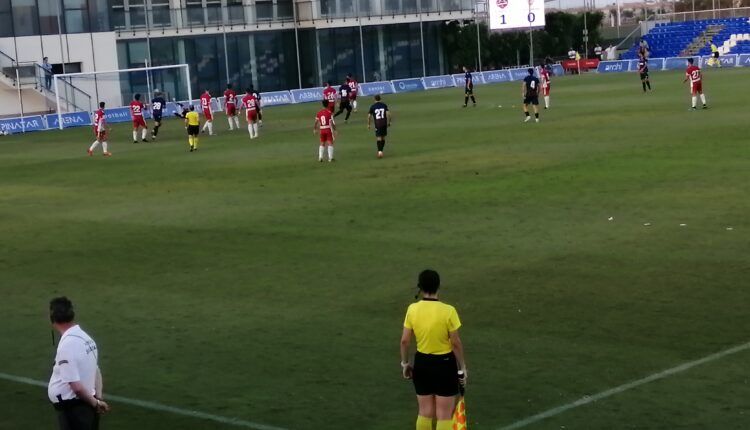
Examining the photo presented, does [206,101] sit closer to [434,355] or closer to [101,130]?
[101,130]

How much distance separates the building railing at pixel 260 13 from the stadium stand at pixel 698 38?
17.1 metres

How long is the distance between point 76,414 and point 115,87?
6019 centimetres

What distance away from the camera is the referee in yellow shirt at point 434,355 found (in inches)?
394

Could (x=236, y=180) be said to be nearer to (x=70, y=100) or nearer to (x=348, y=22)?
(x=70, y=100)

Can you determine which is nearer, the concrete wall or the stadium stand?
the concrete wall

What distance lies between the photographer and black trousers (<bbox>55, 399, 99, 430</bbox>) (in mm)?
9414

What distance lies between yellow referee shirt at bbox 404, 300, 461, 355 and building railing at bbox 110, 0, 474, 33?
64.0 meters

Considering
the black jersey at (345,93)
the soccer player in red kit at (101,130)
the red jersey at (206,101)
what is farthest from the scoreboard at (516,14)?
the soccer player in red kit at (101,130)

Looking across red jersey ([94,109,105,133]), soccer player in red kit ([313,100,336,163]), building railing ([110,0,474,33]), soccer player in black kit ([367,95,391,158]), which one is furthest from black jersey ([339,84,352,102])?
building railing ([110,0,474,33])

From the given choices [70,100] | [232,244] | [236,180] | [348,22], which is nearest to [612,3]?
[348,22]

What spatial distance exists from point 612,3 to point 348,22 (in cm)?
6106

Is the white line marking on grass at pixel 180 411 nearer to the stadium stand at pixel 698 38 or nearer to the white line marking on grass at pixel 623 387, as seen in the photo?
the white line marking on grass at pixel 623 387

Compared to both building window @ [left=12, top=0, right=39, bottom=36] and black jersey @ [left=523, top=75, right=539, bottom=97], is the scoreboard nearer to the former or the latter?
building window @ [left=12, top=0, right=39, bottom=36]

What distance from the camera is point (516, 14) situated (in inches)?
3364
